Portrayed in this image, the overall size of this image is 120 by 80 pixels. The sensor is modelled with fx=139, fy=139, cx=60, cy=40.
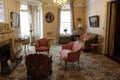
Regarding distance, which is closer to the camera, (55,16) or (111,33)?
(111,33)

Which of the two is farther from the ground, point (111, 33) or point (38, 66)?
point (111, 33)

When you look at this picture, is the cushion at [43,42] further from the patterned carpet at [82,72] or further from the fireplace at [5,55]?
the fireplace at [5,55]

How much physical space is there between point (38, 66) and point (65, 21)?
25.0 ft

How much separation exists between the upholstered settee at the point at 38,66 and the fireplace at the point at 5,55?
3.44ft

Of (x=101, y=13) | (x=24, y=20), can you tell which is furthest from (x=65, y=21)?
(x=101, y=13)

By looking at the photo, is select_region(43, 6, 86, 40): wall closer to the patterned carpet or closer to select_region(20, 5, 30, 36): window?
select_region(20, 5, 30, 36): window

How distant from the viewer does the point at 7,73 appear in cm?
464

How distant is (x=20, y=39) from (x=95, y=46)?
437 centimetres

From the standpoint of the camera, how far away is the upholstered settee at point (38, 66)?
157 inches

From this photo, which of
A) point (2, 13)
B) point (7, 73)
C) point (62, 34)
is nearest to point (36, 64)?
point (7, 73)

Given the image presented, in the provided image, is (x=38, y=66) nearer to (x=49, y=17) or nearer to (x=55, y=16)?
(x=49, y=17)

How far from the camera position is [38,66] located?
158 inches

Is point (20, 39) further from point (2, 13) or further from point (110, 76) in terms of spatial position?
point (110, 76)

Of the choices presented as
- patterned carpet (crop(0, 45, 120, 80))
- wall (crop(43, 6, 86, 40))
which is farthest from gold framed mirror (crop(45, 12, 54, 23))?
patterned carpet (crop(0, 45, 120, 80))
